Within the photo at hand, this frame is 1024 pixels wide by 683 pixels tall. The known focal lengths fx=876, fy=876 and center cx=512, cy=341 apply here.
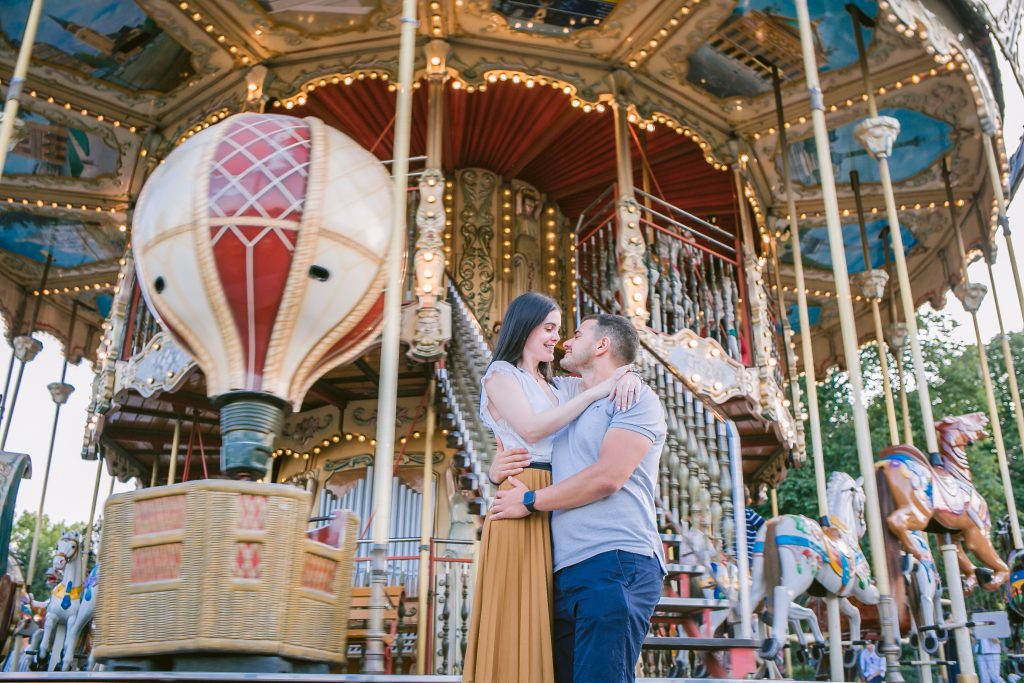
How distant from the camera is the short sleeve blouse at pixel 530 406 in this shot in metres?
2.42

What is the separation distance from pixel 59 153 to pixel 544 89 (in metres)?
7.06

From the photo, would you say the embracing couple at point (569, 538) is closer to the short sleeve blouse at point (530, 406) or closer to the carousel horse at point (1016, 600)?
the short sleeve blouse at point (530, 406)

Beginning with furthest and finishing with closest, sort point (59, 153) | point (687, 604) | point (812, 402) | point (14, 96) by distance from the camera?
point (59, 153) < point (812, 402) < point (14, 96) < point (687, 604)

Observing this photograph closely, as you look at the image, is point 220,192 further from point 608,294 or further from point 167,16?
point 608,294

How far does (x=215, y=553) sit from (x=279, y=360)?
1.29m

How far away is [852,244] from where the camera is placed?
48.8ft

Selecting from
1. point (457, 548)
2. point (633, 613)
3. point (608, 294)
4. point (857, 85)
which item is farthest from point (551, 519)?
point (857, 85)

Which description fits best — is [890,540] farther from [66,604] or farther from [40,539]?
[40,539]

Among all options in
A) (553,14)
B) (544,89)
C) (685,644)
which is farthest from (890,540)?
(553,14)

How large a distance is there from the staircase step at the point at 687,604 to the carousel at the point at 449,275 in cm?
3

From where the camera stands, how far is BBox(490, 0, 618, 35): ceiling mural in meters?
9.95

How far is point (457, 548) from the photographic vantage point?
10320 mm

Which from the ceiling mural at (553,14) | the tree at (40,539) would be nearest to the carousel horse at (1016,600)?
the ceiling mural at (553,14)

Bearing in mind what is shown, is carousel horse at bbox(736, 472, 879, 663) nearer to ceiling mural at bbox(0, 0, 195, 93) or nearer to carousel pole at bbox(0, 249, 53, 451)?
ceiling mural at bbox(0, 0, 195, 93)
